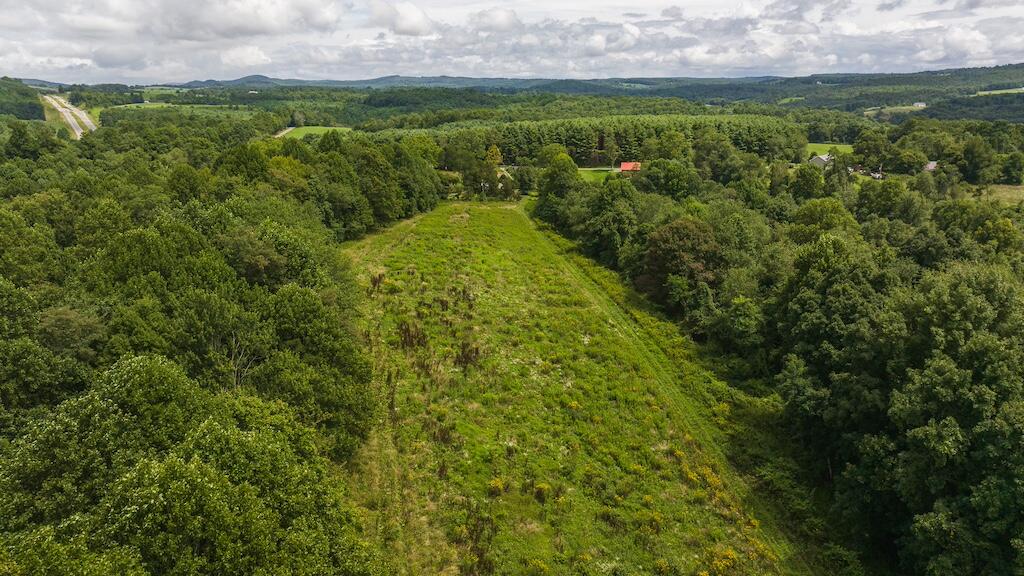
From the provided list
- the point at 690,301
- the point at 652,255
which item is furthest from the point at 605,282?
the point at 690,301

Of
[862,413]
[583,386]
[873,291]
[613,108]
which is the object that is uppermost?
[613,108]

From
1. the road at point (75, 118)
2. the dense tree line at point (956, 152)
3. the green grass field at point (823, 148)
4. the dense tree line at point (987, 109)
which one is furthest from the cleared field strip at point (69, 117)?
the dense tree line at point (987, 109)

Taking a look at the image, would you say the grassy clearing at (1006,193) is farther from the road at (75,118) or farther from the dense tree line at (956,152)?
the road at (75,118)

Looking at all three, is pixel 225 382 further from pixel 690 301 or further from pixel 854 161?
pixel 854 161

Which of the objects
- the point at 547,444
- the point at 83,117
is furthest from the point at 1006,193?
the point at 83,117

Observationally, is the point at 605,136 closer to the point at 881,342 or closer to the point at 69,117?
the point at 881,342

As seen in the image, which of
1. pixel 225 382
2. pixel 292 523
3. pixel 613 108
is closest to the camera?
pixel 292 523

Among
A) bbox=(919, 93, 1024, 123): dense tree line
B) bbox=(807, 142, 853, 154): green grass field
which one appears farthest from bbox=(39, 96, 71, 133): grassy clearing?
bbox=(919, 93, 1024, 123): dense tree line
